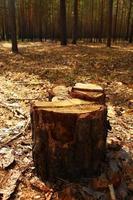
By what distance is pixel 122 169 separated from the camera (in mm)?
3939

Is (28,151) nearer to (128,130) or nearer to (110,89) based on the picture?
(128,130)

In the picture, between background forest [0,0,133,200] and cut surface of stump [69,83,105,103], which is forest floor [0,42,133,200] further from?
cut surface of stump [69,83,105,103]

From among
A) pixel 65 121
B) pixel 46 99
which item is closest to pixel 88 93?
pixel 65 121

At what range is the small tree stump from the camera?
3.49 m

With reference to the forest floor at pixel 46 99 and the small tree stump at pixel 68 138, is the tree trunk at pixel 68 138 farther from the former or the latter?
the forest floor at pixel 46 99

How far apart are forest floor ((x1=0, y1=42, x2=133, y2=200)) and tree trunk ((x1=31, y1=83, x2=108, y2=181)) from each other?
163mm

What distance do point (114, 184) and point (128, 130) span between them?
1702 mm

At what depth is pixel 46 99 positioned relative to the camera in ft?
23.1

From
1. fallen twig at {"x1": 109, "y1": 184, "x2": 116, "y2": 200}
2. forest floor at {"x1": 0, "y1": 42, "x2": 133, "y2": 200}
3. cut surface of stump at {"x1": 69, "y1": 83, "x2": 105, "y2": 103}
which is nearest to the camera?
fallen twig at {"x1": 109, "y1": 184, "x2": 116, "y2": 200}

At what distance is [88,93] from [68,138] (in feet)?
3.00

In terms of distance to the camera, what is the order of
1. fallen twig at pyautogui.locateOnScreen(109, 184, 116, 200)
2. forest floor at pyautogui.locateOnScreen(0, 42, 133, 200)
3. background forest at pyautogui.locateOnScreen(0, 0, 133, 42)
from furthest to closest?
background forest at pyautogui.locateOnScreen(0, 0, 133, 42)
forest floor at pyautogui.locateOnScreen(0, 42, 133, 200)
fallen twig at pyautogui.locateOnScreen(109, 184, 116, 200)

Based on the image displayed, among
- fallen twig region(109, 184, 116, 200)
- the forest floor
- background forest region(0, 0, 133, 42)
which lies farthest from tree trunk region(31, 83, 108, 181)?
background forest region(0, 0, 133, 42)

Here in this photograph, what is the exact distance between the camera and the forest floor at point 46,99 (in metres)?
3.61

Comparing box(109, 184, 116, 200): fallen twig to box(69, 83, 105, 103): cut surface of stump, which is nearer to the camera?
box(109, 184, 116, 200): fallen twig
